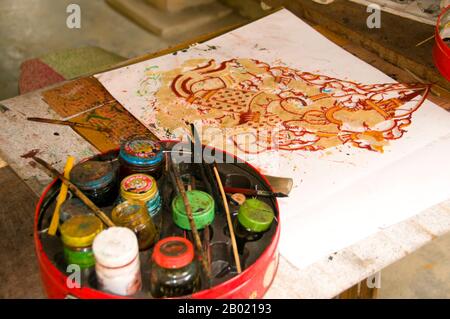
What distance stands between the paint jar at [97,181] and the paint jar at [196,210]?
0.11 m

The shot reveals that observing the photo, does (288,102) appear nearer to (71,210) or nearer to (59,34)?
(71,210)

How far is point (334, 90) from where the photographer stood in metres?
1.34

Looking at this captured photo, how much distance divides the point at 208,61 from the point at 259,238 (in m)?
0.65

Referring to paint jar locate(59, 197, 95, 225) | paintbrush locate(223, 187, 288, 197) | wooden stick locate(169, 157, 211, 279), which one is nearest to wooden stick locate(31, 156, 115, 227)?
paint jar locate(59, 197, 95, 225)

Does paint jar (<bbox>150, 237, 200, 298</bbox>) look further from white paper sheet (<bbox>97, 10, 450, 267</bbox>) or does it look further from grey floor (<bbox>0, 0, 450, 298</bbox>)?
grey floor (<bbox>0, 0, 450, 298</bbox>)

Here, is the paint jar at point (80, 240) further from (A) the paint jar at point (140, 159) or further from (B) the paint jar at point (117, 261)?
(A) the paint jar at point (140, 159)

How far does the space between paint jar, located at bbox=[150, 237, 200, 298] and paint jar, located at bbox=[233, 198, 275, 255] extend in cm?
11

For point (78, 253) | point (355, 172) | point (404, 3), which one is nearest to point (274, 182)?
point (355, 172)

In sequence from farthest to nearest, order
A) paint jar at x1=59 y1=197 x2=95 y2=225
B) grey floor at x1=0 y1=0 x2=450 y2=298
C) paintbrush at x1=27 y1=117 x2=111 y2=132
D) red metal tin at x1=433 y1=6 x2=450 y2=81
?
grey floor at x1=0 y1=0 x2=450 y2=298
red metal tin at x1=433 y1=6 x2=450 y2=81
paintbrush at x1=27 y1=117 x2=111 y2=132
paint jar at x1=59 y1=197 x2=95 y2=225

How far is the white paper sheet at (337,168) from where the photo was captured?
100 cm

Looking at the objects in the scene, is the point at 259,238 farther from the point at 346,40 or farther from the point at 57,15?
the point at 57,15

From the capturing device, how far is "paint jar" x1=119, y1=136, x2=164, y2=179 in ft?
3.12

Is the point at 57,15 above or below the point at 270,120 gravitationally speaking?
below

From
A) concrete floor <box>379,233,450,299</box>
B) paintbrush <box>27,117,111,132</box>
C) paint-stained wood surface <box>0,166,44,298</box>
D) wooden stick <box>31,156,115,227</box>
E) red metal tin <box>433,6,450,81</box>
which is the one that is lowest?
concrete floor <box>379,233,450,299</box>
